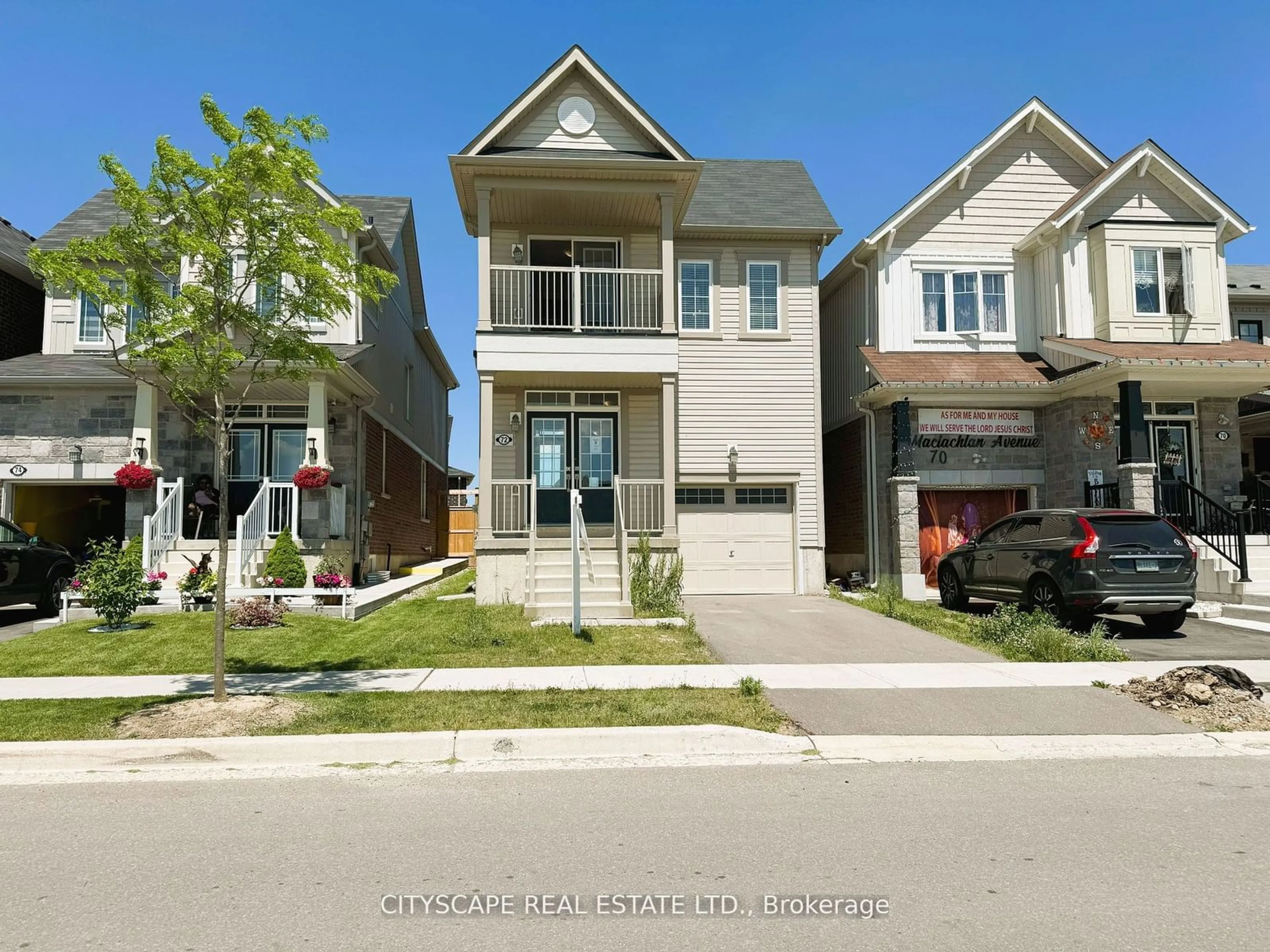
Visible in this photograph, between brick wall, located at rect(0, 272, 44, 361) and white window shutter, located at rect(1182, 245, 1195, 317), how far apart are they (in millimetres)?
24062

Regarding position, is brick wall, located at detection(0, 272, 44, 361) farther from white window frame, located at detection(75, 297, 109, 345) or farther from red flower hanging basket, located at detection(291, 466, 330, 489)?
red flower hanging basket, located at detection(291, 466, 330, 489)

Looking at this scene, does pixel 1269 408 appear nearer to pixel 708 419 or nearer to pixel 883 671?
pixel 708 419

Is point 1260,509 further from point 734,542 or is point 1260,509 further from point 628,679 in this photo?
point 628,679

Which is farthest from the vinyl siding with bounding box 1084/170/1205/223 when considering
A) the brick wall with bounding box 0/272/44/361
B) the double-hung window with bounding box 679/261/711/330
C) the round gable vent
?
the brick wall with bounding box 0/272/44/361

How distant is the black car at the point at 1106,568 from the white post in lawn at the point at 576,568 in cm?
653

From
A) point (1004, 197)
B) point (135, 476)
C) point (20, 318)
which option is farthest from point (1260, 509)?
point (20, 318)

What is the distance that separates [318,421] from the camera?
1528 centimetres

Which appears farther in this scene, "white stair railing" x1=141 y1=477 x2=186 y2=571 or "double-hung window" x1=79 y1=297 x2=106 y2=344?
"double-hung window" x1=79 y1=297 x2=106 y2=344

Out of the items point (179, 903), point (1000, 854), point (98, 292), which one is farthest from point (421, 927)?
point (98, 292)

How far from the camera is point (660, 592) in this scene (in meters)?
13.9

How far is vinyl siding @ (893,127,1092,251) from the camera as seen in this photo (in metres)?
18.8

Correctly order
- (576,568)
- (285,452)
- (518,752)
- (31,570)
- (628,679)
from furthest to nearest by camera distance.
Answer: (285,452)
(31,570)
(576,568)
(628,679)
(518,752)

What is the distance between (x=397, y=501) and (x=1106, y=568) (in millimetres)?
16180

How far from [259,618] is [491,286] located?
7110 millimetres
